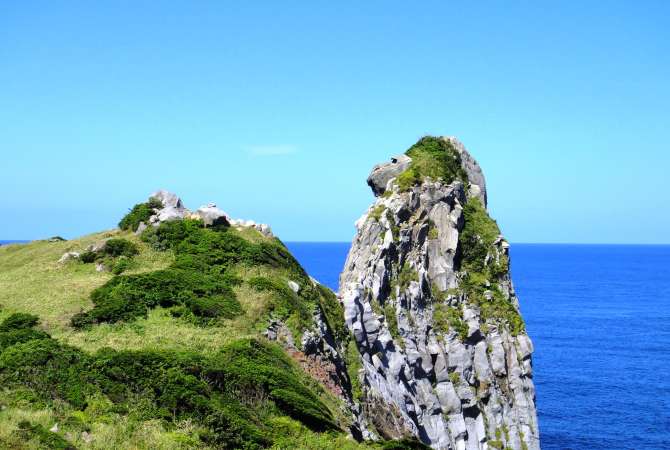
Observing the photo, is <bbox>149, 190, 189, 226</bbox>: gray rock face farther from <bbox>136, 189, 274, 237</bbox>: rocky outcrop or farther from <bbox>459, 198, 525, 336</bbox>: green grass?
<bbox>459, 198, 525, 336</bbox>: green grass

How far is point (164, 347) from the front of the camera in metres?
31.8

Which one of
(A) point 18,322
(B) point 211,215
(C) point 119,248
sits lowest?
(A) point 18,322

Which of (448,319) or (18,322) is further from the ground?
(448,319)

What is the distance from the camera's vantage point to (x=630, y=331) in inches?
5595

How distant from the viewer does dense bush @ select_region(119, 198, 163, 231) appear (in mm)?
52688

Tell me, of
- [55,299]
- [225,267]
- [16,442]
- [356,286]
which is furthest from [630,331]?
[16,442]

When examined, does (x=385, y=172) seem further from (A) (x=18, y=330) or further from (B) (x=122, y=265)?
(A) (x=18, y=330)

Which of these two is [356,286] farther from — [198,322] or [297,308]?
[198,322]

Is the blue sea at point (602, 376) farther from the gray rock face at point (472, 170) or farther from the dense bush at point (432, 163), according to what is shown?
the dense bush at point (432, 163)

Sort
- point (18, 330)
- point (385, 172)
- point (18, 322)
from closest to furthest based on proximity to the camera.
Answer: point (18, 330) → point (18, 322) → point (385, 172)

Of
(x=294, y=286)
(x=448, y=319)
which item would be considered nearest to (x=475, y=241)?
(x=448, y=319)

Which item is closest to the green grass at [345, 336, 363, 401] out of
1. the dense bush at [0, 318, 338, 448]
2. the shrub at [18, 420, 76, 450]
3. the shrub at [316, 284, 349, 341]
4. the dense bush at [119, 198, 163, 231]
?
the shrub at [316, 284, 349, 341]

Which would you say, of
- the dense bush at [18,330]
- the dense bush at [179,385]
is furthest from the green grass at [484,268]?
the dense bush at [18,330]

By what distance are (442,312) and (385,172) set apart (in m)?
17.2
